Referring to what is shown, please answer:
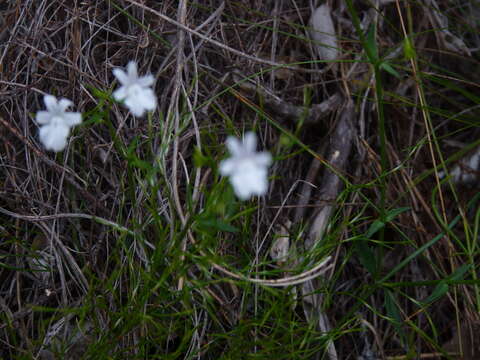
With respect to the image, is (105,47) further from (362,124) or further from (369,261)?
(369,261)

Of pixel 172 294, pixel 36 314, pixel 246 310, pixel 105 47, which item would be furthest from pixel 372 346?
pixel 105 47

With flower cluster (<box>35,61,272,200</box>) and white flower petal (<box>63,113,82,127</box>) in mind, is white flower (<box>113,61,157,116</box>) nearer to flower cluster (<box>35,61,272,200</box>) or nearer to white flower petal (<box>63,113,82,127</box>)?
flower cluster (<box>35,61,272,200</box>)

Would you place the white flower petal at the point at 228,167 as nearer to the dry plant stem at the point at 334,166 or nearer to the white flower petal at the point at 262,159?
the white flower petal at the point at 262,159

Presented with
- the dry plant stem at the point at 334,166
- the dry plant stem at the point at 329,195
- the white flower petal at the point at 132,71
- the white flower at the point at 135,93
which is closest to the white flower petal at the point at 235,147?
the white flower at the point at 135,93

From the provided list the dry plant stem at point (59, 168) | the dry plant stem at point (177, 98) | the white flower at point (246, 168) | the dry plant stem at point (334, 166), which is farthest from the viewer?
the dry plant stem at point (334, 166)

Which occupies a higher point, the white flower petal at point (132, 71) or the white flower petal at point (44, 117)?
the white flower petal at point (132, 71)

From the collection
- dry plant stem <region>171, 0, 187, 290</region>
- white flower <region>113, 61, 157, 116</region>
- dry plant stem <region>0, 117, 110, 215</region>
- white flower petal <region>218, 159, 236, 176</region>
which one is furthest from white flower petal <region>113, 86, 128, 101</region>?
dry plant stem <region>0, 117, 110, 215</region>
